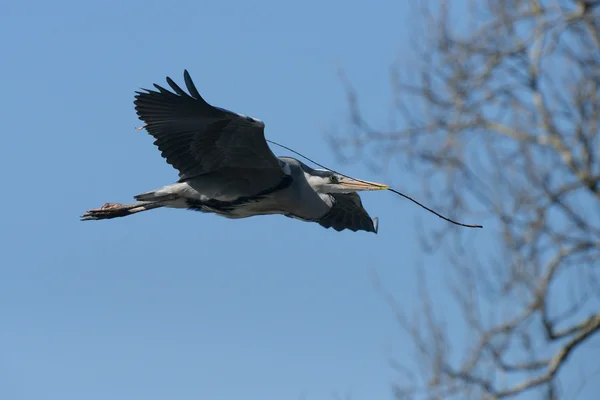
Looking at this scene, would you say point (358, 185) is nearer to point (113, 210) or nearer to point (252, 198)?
point (252, 198)

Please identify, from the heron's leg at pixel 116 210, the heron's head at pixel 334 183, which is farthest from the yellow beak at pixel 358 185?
the heron's leg at pixel 116 210

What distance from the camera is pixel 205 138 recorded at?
27.3 feet

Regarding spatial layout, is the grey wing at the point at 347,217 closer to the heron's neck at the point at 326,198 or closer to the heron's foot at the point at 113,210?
the heron's neck at the point at 326,198

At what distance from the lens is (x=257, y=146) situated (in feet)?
27.5

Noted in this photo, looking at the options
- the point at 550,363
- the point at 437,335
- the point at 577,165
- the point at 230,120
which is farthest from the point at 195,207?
the point at 577,165

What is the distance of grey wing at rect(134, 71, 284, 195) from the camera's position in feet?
26.5

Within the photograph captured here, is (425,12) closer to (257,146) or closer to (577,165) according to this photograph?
A: (577,165)

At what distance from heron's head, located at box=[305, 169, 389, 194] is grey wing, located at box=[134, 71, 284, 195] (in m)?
0.30

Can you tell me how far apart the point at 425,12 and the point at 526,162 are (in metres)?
2.22

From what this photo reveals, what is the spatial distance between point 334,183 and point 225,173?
0.77 metres

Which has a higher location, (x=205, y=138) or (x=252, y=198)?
(x=205, y=138)

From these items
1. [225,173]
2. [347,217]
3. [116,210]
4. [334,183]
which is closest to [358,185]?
[334,183]

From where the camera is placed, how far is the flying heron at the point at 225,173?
8.13 m

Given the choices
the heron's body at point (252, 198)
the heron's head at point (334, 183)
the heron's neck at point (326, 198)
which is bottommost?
the heron's body at point (252, 198)
